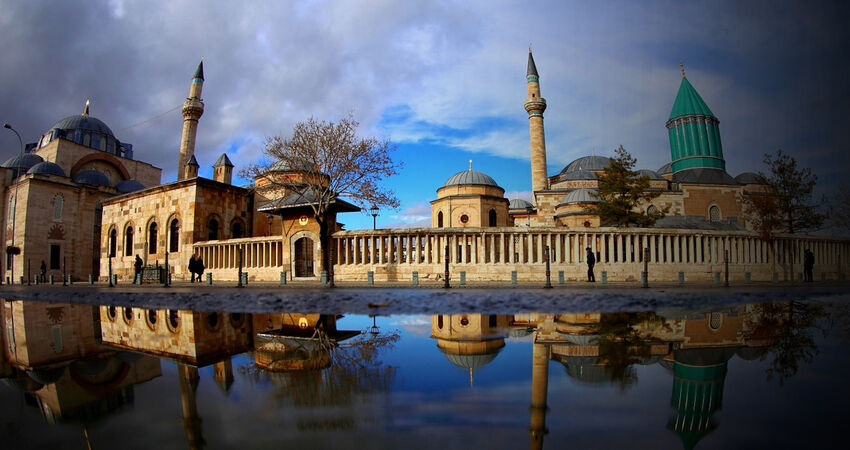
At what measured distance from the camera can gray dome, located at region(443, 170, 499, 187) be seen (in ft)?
122

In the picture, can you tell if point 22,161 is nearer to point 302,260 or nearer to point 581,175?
point 302,260

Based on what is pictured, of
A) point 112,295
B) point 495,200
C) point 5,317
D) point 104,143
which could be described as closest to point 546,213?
point 495,200

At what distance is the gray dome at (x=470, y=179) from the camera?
37.1 m

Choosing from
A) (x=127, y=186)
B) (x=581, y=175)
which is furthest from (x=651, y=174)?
(x=127, y=186)

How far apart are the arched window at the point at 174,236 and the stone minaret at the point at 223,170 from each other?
32.6ft

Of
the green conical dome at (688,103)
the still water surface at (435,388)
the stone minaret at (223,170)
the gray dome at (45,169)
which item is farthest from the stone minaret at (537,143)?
the gray dome at (45,169)

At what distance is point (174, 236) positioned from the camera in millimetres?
26891

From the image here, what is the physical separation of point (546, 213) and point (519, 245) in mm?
17686

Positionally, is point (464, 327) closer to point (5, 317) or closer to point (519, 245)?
point (5, 317)

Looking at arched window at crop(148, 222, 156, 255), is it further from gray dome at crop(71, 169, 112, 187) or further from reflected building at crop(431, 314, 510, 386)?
reflected building at crop(431, 314, 510, 386)

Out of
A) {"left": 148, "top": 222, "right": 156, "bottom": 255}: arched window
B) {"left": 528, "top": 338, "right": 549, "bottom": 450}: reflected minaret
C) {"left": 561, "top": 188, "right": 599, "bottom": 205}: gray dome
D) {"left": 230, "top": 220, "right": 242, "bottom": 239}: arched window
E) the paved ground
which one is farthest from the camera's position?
{"left": 561, "top": 188, "right": 599, "bottom": 205}: gray dome

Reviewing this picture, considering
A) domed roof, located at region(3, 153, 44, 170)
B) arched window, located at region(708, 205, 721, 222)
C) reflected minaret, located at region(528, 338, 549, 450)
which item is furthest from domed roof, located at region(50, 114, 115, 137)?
arched window, located at region(708, 205, 721, 222)

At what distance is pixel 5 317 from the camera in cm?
845

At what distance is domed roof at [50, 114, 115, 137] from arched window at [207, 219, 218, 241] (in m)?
30.1
